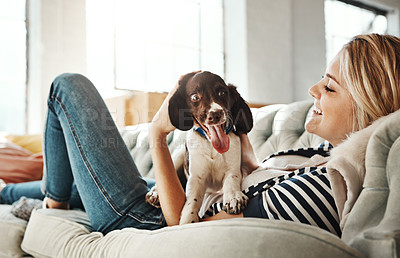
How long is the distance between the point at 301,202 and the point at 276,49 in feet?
14.3

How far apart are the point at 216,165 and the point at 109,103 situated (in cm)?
150

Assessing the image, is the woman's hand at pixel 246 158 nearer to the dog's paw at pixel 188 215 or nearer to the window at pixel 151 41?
the dog's paw at pixel 188 215

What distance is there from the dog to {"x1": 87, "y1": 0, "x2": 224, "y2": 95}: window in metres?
3.10

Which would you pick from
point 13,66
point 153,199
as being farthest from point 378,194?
point 13,66

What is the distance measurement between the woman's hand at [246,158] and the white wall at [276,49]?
147 inches

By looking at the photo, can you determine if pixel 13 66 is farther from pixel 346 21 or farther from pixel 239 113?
pixel 346 21

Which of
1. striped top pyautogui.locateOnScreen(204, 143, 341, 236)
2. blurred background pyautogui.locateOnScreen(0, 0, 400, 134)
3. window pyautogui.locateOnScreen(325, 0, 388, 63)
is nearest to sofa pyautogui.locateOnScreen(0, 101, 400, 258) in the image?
striped top pyautogui.locateOnScreen(204, 143, 341, 236)

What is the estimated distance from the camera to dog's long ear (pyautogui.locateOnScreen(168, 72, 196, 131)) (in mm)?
769

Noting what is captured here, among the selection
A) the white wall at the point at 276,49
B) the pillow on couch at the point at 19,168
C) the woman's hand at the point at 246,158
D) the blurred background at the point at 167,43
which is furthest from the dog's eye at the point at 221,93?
the white wall at the point at 276,49

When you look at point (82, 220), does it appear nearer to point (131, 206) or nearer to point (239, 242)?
point (131, 206)

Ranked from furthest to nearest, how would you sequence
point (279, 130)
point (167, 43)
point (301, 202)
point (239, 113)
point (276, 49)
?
point (276, 49), point (167, 43), point (279, 130), point (239, 113), point (301, 202)

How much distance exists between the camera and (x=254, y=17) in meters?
4.66

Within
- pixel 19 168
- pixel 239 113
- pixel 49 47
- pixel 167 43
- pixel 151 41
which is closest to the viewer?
pixel 239 113

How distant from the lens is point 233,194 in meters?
0.75
